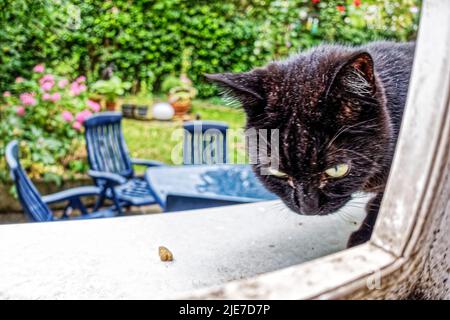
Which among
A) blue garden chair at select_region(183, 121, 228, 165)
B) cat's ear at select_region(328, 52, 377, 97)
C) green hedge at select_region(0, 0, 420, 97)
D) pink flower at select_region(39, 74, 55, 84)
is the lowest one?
blue garden chair at select_region(183, 121, 228, 165)

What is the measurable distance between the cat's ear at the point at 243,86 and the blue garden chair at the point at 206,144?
1868mm

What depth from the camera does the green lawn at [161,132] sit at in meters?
4.79

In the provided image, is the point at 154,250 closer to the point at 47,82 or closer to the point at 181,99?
the point at 47,82

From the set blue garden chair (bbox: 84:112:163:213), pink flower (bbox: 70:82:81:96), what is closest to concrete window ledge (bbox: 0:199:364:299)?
blue garden chair (bbox: 84:112:163:213)

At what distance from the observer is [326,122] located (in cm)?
93

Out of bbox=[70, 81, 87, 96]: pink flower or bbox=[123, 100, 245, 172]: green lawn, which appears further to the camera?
bbox=[123, 100, 245, 172]: green lawn

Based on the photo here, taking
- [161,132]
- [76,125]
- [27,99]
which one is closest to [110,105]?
[161,132]

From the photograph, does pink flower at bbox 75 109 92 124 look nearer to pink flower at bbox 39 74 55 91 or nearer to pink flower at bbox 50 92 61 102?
→ pink flower at bbox 50 92 61 102

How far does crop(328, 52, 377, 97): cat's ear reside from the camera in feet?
2.85

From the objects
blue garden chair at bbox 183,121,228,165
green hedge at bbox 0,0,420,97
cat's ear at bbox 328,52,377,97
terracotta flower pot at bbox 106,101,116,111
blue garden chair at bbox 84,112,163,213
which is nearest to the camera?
cat's ear at bbox 328,52,377,97

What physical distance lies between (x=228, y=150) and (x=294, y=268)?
2.90 meters

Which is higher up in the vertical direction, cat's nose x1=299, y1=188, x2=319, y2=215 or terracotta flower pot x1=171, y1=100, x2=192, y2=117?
cat's nose x1=299, y1=188, x2=319, y2=215

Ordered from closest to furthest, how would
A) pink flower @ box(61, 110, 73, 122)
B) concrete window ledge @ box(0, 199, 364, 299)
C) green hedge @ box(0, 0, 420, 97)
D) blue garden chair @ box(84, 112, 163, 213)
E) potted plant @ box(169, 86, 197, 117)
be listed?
concrete window ledge @ box(0, 199, 364, 299) < blue garden chair @ box(84, 112, 163, 213) < pink flower @ box(61, 110, 73, 122) < green hedge @ box(0, 0, 420, 97) < potted plant @ box(169, 86, 197, 117)

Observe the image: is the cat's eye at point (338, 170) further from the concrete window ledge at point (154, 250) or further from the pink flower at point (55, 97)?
the pink flower at point (55, 97)
